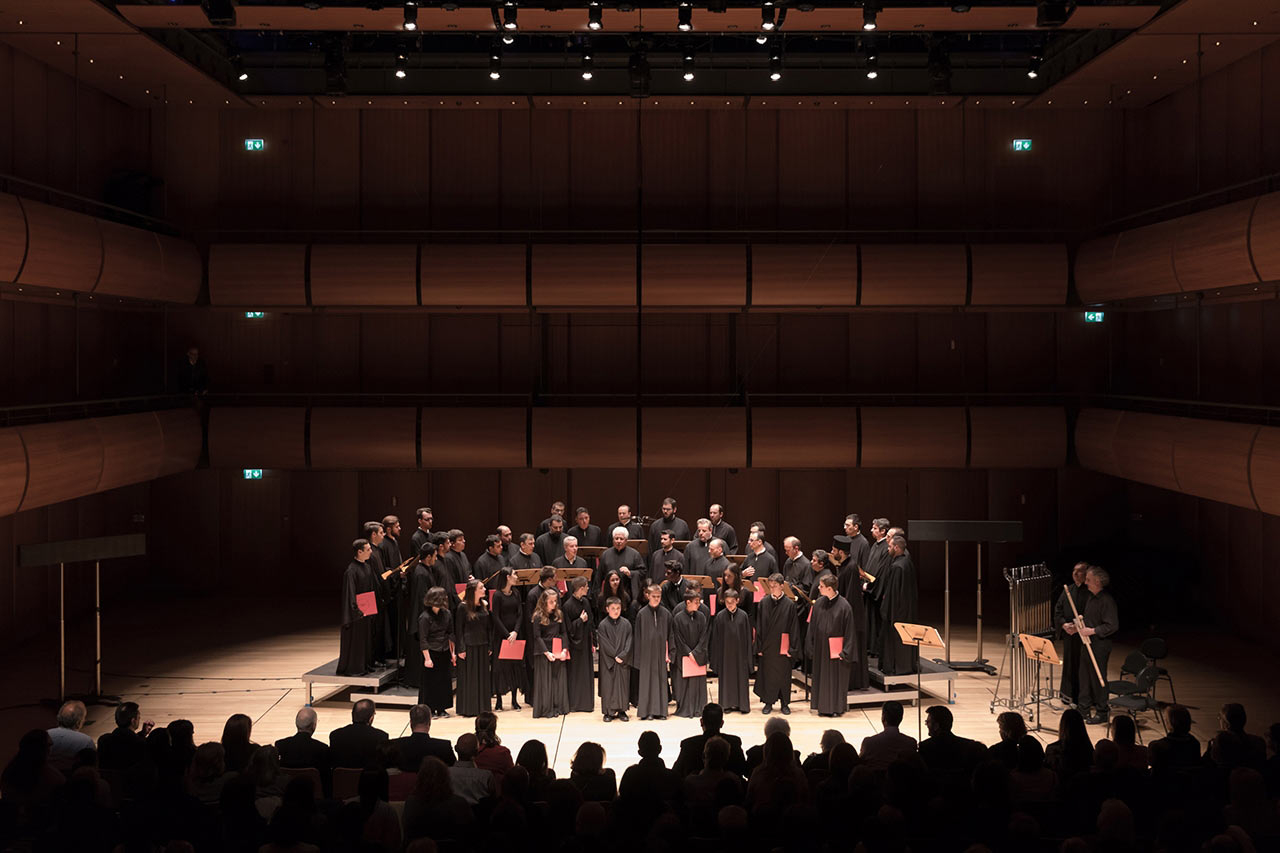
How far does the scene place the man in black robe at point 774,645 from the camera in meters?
13.4

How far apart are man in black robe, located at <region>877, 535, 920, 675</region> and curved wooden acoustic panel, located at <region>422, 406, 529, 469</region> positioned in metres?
6.42

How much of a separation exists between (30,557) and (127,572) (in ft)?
25.0

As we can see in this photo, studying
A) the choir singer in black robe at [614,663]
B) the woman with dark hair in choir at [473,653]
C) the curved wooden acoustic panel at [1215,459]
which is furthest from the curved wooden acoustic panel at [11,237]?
the curved wooden acoustic panel at [1215,459]

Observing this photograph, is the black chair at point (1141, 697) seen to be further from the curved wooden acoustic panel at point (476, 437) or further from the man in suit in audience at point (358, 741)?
the curved wooden acoustic panel at point (476, 437)

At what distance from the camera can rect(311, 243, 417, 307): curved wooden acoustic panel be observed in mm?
18281

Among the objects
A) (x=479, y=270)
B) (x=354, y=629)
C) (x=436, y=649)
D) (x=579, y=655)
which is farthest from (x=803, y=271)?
(x=354, y=629)

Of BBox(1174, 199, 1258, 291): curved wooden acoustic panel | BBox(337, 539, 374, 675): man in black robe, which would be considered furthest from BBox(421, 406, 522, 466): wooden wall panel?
A: BBox(1174, 199, 1258, 291): curved wooden acoustic panel

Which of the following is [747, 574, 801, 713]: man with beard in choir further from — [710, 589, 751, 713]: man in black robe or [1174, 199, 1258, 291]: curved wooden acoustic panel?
[1174, 199, 1258, 291]: curved wooden acoustic panel

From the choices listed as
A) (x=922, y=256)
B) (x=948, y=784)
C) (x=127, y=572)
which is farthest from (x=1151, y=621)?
(x=127, y=572)

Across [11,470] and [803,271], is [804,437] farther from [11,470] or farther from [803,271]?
[11,470]

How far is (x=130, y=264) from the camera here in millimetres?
16234

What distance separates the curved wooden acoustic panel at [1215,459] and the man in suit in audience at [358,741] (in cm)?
1024

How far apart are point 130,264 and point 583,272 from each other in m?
6.36

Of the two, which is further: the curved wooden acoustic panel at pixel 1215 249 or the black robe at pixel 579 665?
the curved wooden acoustic panel at pixel 1215 249
